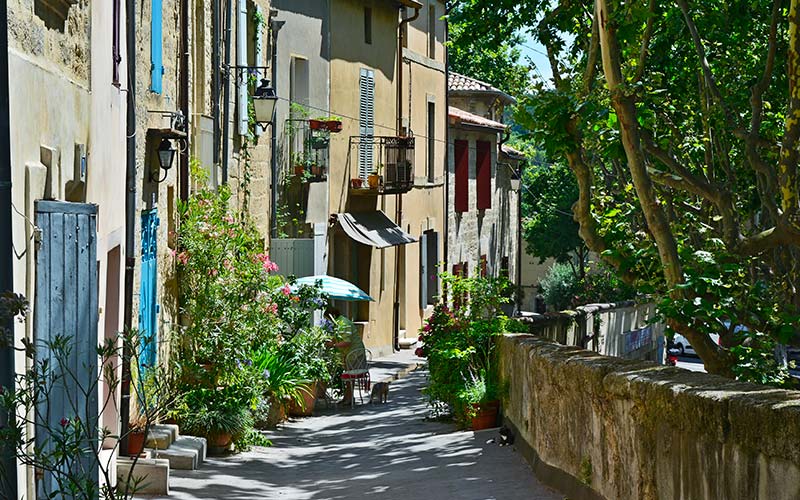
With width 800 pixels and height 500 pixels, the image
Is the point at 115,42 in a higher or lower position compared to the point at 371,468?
higher

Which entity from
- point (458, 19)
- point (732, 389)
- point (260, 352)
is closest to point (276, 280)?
point (260, 352)

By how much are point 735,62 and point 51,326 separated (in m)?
11.1

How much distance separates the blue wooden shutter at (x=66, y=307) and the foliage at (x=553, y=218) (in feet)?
123

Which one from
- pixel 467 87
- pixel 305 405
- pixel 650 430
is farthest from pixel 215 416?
pixel 467 87

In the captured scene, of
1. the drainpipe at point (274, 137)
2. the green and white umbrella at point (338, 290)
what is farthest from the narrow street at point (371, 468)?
the drainpipe at point (274, 137)

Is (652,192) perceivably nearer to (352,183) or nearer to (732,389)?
(732,389)

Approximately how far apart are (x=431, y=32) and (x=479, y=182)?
221 inches

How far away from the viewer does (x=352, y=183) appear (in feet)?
83.7

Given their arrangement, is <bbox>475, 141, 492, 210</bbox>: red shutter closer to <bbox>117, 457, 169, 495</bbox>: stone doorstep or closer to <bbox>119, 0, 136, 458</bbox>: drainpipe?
<bbox>119, 0, 136, 458</bbox>: drainpipe

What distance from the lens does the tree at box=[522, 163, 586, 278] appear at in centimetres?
4616

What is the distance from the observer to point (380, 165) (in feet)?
85.8

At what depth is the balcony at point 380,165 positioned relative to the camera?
84.3 ft

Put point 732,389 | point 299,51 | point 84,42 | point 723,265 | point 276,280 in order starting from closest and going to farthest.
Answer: point 732,389
point 84,42
point 723,265
point 276,280
point 299,51

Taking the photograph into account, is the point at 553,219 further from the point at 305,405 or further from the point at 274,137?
the point at 305,405
